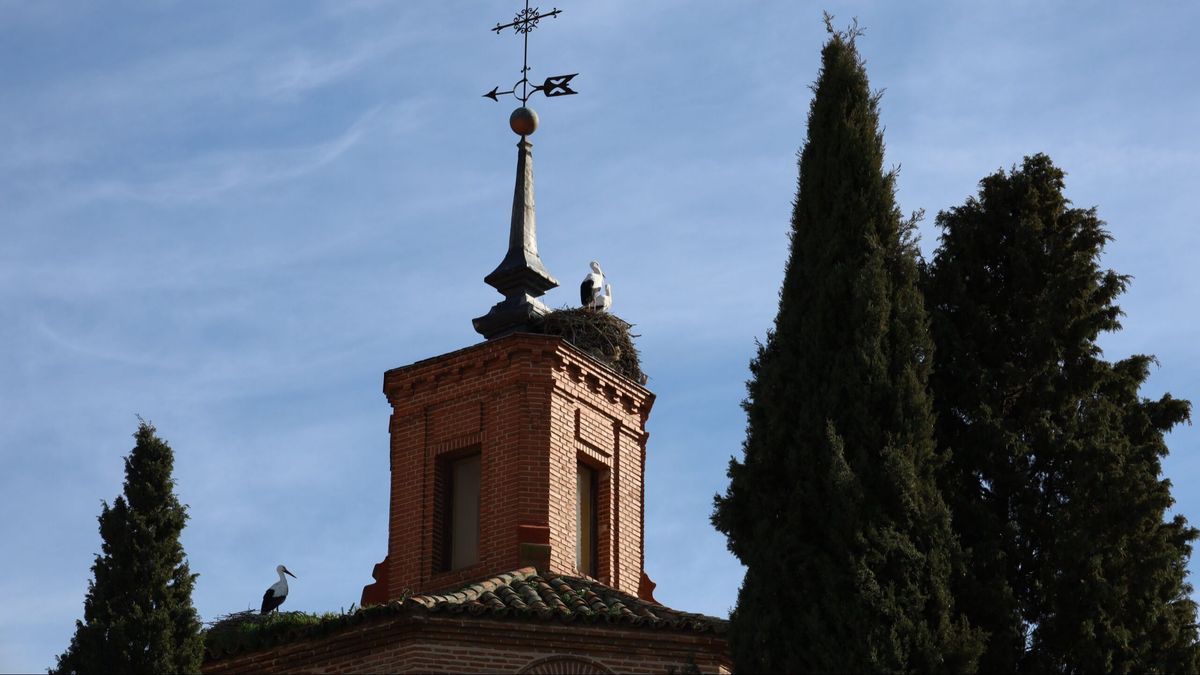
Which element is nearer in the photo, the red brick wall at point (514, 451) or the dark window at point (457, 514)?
the red brick wall at point (514, 451)

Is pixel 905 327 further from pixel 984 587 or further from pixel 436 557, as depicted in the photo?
pixel 436 557

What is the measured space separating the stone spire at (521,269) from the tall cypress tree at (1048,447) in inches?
207

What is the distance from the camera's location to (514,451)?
2269 centimetres

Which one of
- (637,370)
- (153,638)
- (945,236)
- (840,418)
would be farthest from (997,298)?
(153,638)

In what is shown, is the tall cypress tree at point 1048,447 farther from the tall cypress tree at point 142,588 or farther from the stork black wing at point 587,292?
the tall cypress tree at point 142,588

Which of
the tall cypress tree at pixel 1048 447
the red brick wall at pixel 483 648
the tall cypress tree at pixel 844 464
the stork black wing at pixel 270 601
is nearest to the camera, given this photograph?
the tall cypress tree at pixel 844 464

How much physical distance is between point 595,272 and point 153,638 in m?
8.34

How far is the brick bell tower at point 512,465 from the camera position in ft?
73.7

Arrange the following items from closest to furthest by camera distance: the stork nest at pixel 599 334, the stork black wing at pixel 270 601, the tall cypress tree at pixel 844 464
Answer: the tall cypress tree at pixel 844 464, the stork black wing at pixel 270 601, the stork nest at pixel 599 334

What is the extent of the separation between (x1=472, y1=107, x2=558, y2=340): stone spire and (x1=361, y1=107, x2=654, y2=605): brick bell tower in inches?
1.5

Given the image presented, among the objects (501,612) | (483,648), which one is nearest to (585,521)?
(501,612)

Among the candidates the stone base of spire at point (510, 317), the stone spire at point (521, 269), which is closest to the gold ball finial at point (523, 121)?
the stone spire at point (521, 269)

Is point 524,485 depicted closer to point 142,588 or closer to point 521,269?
point 521,269

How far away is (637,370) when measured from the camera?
24.4 meters
